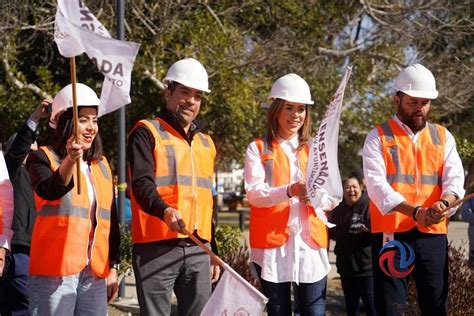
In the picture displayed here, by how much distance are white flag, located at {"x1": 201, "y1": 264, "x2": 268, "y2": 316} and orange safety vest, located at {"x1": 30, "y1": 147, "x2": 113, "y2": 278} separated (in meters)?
0.63

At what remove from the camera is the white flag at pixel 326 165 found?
5.35 m

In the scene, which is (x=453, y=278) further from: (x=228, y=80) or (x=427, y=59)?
(x=427, y=59)

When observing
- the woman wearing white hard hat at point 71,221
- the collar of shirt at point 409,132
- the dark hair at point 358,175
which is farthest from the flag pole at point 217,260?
the dark hair at point 358,175

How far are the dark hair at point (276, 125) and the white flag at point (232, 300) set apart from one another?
1116 mm

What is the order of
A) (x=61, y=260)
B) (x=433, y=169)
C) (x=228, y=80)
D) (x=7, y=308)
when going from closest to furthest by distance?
(x=61, y=260), (x=433, y=169), (x=7, y=308), (x=228, y=80)

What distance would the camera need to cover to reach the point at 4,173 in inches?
200

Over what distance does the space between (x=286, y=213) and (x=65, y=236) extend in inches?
57.6

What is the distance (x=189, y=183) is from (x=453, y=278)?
370cm

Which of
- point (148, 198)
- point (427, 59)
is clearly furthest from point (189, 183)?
point (427, 59)

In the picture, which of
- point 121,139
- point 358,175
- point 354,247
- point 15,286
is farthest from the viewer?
point 121,139

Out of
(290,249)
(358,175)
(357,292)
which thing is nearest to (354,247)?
(357,292)

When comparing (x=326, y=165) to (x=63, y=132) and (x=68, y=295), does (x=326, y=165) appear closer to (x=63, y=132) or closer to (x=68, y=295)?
(x=63, y=132)

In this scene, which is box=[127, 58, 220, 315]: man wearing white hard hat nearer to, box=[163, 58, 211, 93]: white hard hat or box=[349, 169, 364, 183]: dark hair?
box=[163, 58, 211, 93]: white hard hat

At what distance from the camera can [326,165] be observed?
5352 millimetres
